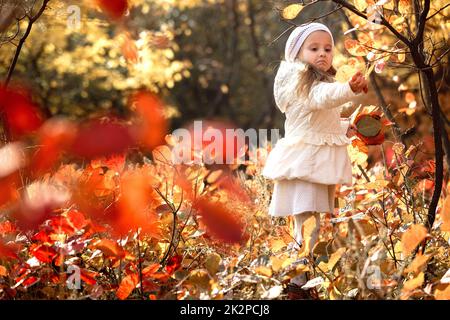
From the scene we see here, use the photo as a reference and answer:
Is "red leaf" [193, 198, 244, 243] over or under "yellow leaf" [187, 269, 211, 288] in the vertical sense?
over

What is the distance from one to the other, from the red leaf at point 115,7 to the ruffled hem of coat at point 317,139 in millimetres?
923

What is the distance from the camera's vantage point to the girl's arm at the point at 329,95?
2789 mm

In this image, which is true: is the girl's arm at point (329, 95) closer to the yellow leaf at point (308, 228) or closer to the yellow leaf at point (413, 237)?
the yellow leaf at point (308, 228)

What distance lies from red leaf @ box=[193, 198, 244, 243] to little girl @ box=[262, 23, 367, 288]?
0.40 metres

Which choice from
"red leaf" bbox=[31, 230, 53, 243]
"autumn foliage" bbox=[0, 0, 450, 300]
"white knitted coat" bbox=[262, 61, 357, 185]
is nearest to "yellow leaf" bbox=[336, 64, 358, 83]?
"autumn foliage" bbox=[0, 0, 450, 300]

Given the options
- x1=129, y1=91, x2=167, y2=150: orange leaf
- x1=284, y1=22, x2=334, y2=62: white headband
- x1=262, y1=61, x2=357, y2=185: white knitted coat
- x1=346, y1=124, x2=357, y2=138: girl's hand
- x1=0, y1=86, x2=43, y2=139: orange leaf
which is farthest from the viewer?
x1=129, y1=91, x2=167, y2=150: orange leaf

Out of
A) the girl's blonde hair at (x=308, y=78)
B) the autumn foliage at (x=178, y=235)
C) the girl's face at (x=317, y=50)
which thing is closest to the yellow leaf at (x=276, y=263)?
the autumn foliage at (x=178, y=235)

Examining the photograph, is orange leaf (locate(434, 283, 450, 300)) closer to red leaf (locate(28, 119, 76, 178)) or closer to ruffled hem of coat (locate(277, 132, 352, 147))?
ruffled hem of coat (locate(277, 132, 352, 147))

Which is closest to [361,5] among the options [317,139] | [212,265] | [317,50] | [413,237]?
[317,50]

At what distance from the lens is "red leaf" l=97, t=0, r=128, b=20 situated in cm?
332

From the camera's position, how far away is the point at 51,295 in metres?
2.55
